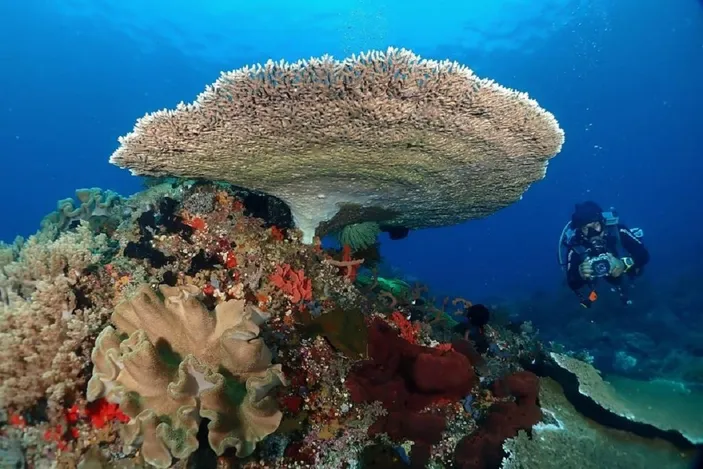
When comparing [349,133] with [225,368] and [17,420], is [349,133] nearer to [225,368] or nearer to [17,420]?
[225,368]

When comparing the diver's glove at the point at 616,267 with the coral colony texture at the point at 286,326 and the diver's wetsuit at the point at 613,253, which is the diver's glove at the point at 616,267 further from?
the coral colony texture at the point at 286,326

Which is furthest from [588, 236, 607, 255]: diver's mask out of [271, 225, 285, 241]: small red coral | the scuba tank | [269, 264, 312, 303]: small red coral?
[269, 264, 312, 303]: small red coral

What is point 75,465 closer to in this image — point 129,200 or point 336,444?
point 336,444

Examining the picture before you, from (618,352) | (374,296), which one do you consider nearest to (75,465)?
(374,296)

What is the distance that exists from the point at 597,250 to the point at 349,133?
918 cm

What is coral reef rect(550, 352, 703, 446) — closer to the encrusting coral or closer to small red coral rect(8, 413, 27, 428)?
the encrusting coral

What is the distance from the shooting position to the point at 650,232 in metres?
62.8

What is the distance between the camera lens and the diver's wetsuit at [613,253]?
959 cm

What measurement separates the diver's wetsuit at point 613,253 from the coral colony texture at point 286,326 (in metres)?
5.37

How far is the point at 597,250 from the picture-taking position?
10.3 m

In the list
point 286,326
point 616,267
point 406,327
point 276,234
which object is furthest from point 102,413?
point 616,267

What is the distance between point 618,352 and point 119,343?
19.3m

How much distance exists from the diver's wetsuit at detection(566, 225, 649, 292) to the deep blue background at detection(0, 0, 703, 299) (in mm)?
26759

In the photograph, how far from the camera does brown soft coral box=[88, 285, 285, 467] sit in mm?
2564
